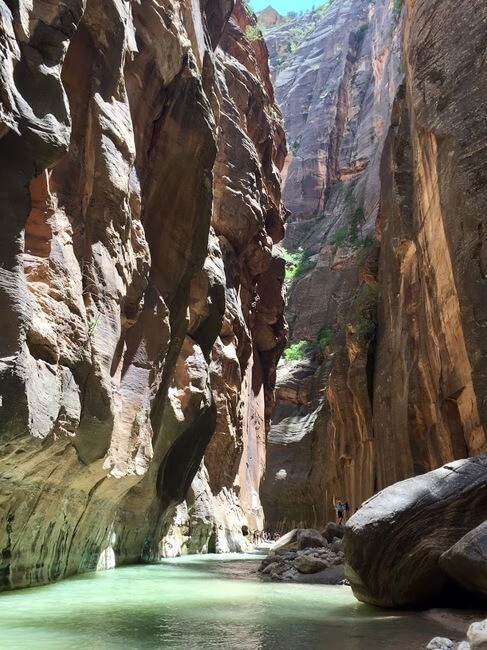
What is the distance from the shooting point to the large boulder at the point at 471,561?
6391 mm

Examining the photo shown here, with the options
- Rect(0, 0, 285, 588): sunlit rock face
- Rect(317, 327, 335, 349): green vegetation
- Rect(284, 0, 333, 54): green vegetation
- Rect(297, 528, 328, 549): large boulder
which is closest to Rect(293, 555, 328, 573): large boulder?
Rect(297, 528, 328, 549): large boulder

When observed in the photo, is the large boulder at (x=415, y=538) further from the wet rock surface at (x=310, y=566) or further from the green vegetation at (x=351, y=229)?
the green vegetation at (x=351, y=229)

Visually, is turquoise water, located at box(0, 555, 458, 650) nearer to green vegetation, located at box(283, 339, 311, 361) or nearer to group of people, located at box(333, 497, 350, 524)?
group of people, located at box(333, 497, 350, 524)

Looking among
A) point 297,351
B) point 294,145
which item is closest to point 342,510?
point 297,351

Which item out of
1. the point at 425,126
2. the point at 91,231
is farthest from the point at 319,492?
the point at 91,231

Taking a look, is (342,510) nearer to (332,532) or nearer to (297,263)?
(332,532)

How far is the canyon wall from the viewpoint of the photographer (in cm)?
1350

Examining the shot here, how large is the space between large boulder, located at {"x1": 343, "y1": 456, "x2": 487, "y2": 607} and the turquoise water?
0.43 metres

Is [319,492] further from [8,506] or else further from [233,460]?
[8,506]

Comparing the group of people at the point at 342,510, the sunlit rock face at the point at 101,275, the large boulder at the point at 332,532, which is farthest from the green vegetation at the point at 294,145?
the large boulder at the point at 332,532

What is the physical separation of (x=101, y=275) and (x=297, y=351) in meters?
39.4

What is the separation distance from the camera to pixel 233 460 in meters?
25.8

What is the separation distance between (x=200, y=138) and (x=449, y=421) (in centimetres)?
933

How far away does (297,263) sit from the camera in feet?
186
